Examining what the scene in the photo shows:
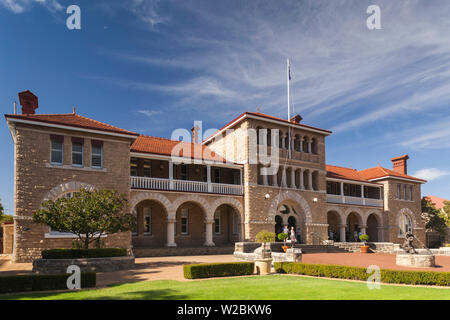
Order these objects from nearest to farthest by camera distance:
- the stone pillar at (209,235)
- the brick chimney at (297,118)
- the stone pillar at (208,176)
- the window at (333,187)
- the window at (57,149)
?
the window at (57,149) → the stone pillar at (209,235) → the stone pillar at (208,176) → the brick chimney at (297,118) → the window at (333,187)

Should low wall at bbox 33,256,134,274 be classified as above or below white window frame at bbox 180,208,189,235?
below

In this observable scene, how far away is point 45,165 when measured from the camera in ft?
65.3

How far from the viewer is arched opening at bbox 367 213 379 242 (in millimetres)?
37828

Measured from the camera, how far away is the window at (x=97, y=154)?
70.9 feet

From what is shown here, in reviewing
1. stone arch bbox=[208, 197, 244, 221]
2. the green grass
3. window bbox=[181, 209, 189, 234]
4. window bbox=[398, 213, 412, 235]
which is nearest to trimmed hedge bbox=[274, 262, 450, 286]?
the green grass

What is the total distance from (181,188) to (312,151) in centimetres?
1363

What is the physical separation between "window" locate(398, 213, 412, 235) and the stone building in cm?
12

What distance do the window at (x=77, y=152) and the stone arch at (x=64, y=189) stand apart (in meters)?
1.23

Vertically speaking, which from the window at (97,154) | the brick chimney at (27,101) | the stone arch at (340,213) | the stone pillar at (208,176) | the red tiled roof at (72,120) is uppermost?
the brick chimney at (27,101)

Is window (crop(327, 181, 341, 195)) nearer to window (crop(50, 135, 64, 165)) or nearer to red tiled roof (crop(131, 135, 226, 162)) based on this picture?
red tiled roof (crop(131, 135, 226, 162))

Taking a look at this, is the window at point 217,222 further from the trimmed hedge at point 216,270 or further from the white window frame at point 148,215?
the trimmed hedge at point 216,270

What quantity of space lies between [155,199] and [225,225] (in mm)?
7855

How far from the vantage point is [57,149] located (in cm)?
2061

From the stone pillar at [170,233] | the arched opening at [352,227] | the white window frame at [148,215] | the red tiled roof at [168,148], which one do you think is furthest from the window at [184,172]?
the arched opening at [352,227]
